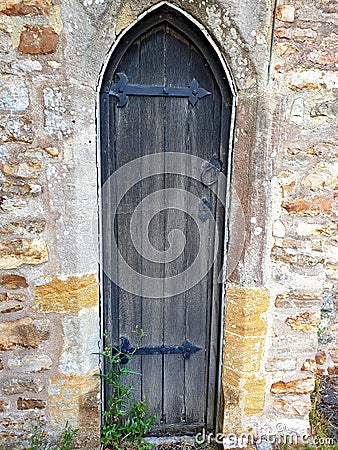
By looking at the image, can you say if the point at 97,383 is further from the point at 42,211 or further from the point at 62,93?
the point at 62,93

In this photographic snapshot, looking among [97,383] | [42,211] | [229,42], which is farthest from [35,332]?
[229,42]

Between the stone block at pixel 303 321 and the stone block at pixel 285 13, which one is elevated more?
the stone block at pixel 285 13

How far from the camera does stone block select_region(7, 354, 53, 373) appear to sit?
7.46 feet

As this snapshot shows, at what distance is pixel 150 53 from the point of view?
2.25 metres

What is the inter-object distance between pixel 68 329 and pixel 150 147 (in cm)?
116

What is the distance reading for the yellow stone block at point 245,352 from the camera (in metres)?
2.39

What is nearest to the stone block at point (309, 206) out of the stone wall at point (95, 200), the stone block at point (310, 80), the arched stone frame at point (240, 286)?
the stone wall at point (95, 200)

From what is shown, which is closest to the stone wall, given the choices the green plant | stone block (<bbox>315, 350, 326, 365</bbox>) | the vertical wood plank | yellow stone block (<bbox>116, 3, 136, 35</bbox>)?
yellow stone block (<bbox>116, 3, 136, 35</bbox>)

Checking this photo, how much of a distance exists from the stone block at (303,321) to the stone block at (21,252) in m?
1.51

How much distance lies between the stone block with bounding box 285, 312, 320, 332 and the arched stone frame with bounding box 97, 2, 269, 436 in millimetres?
175

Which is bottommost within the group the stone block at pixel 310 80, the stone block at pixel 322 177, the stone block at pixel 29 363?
the stone block at pixel 29 363

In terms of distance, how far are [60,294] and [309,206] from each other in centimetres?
152

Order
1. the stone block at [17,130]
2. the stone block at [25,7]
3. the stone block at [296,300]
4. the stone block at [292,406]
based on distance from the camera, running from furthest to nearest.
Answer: the stone block at [292,406] → the stone block at [296,300] → the stone block at [17,130] → the stone block at [25,7]

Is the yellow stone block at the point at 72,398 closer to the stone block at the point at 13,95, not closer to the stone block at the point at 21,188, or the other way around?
the stone block at the point at 21,188
